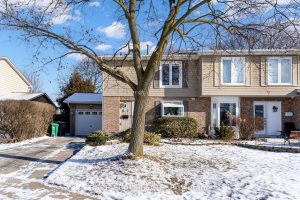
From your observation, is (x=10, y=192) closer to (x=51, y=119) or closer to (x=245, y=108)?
(x=245, y=108)

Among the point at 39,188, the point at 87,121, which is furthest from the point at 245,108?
the point at 39,188

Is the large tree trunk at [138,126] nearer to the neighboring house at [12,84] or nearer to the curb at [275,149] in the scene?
the curb at [275,149]

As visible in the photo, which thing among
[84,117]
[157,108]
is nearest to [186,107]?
[157,108]

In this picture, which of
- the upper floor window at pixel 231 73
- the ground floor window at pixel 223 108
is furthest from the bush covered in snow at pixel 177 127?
the upper floor window at pixel 231 73

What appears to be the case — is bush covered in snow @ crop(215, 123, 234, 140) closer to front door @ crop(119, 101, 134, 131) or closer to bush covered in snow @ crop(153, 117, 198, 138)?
bush covered in snow @ crop(153, 117, 198, 138)

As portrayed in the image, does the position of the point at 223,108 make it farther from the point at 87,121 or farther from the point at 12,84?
the point at 12,84

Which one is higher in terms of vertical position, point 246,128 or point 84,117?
point 84,117

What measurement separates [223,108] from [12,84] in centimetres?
2070

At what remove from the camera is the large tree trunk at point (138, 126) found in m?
10.7

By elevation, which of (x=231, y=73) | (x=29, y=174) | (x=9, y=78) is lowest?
(x=29, y=174)

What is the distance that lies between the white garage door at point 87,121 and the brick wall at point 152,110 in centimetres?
551

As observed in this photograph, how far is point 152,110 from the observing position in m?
21.9

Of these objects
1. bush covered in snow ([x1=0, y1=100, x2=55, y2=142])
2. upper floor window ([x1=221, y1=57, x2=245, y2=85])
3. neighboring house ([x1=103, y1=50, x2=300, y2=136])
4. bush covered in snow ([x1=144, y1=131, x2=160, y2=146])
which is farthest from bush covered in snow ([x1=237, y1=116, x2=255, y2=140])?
bush covered in snow ([x1=0, y1=100, x2=55, y2=142])

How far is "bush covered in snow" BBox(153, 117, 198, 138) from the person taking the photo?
19.9 meters
